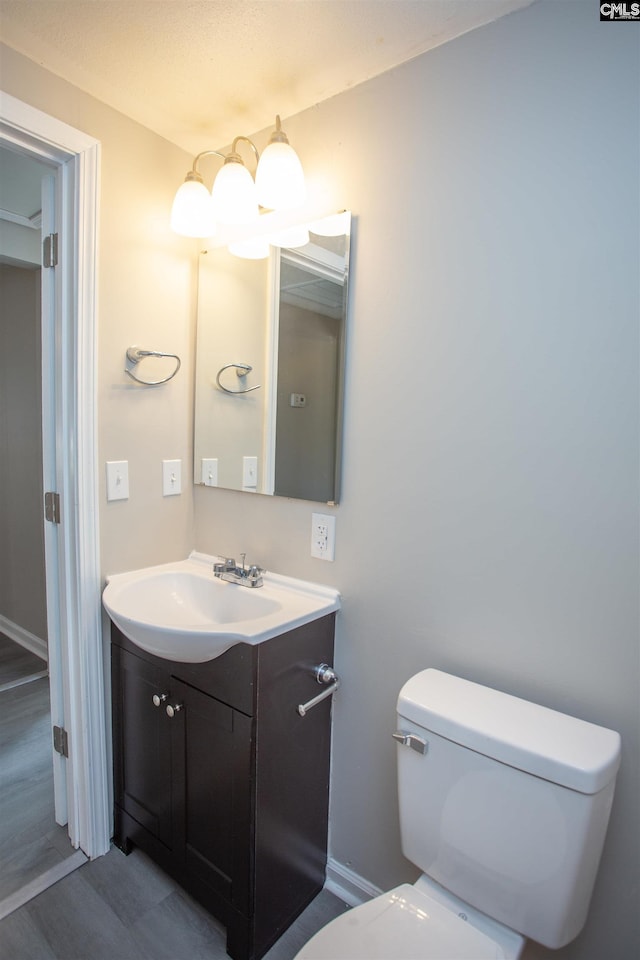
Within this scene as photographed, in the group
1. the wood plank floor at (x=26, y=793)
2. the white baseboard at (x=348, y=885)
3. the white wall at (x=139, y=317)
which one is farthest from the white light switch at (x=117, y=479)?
the white baseboard at (x=348, y=885)

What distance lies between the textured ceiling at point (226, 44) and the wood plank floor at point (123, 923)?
231cm

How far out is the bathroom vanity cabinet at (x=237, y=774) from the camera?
118 centimetres

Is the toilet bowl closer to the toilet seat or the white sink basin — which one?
the toilet seat

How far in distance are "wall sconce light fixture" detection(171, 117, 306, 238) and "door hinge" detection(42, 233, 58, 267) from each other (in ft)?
1.14

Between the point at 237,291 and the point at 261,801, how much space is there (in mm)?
1500

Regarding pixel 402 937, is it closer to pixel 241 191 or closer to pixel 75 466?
pixel 75 466

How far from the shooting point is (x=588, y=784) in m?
0.82

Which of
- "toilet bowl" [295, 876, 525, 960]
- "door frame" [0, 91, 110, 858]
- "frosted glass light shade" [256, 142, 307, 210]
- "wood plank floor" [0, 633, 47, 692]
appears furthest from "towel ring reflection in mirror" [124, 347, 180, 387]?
"wood plank floor" [0, 633, 47, 692]

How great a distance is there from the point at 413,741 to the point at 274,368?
3.63ft

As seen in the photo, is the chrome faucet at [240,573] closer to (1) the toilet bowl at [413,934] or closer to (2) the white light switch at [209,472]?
(2) the white light switch at [209,472]

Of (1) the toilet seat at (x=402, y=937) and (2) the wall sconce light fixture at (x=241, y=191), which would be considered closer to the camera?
(1) the toilet seat at (x=402, y=937)

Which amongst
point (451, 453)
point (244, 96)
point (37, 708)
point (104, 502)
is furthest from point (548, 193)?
point (37, 708)

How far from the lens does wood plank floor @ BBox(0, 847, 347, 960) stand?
4.05 ft

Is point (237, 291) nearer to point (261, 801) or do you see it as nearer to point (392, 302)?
point (392, 302)
